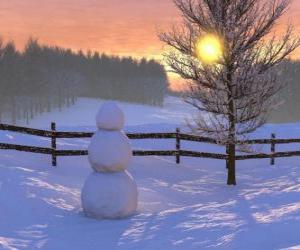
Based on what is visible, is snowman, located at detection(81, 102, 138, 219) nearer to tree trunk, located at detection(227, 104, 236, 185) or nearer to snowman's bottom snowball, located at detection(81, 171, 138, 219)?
snowman's bottom snowball, located at detection(81, 171, 138, 219)

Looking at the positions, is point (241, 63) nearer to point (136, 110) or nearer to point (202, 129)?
point (202, 129)

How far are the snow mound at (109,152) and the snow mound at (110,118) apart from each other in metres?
0.14

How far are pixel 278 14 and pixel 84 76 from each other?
89750mm

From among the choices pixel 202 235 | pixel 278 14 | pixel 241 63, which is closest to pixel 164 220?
pixel 202 235

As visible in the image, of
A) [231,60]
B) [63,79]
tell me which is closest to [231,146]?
[231,60]

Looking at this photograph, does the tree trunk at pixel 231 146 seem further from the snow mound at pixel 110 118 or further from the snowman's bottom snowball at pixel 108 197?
the snowman's bottom snowball at pixel 108 197

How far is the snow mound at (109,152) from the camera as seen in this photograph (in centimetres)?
905

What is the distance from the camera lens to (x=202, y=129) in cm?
1302

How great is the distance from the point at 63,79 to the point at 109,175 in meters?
76.7

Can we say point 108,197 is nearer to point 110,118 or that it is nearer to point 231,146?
point 110,118

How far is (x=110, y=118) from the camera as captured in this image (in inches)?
364

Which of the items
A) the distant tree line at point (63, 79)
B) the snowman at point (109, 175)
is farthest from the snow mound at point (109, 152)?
the distant tree line at point (63, 79)

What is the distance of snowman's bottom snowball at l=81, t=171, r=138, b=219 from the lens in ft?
29.2

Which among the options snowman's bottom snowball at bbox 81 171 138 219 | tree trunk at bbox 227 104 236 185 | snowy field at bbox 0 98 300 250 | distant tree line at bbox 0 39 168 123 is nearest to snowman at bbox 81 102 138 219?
snowman's bottom snowball at bbox 81 171 138 219
